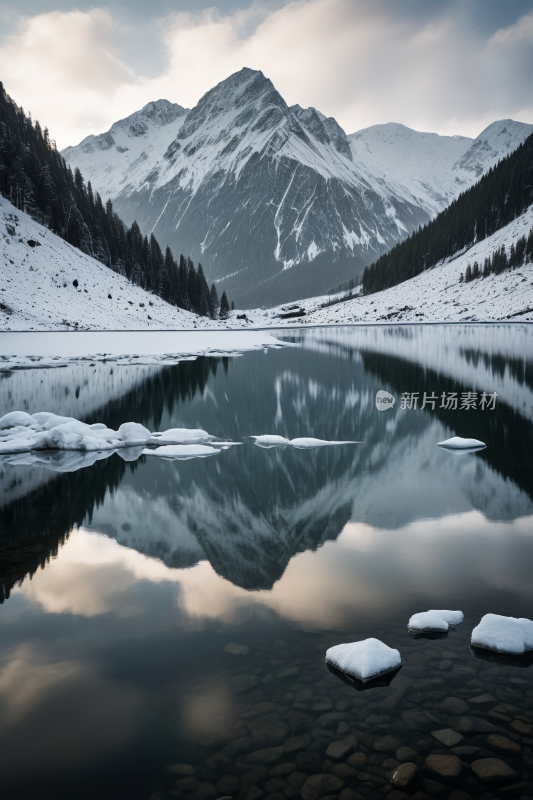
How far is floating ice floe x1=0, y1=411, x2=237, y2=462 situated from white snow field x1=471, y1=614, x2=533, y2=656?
36.3 ft

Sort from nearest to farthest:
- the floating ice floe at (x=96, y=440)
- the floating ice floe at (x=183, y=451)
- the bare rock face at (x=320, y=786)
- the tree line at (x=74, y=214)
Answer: the bare rock face at (x=320, y=786) < the floating ice floe at (x=183, y=451) < the floating ice floe at (x=96, y=440) < the tree line at (x=74, y=214)

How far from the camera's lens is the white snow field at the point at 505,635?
20.6 feet

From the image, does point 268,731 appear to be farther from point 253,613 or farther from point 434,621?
point 434,621

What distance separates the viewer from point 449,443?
17359mm

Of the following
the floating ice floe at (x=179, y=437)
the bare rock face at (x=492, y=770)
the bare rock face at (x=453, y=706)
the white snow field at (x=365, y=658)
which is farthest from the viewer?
the floating ice floe at (x=179, y=437)

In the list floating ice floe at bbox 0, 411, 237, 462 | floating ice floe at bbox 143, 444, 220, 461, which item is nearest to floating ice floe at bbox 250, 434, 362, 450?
floating ice floe at bbox 0, 411, 237, 462

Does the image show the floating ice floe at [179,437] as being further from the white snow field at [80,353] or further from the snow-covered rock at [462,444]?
the white snow field at [80,353]

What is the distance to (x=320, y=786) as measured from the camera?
14.8 ft

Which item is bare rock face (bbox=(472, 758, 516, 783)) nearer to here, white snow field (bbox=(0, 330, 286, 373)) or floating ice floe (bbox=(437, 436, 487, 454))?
floating ice floe (bbox=(437, 436, 487, 454))

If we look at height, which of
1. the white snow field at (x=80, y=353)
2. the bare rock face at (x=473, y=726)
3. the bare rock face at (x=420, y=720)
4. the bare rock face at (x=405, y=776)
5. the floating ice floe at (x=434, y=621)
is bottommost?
the bare rock face at (x=405, y=776)

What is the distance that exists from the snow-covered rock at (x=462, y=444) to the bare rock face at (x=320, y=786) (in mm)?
13763

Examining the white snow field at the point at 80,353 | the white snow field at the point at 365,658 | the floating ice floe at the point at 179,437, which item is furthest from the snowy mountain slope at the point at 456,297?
the white snow field at the point at 365,658

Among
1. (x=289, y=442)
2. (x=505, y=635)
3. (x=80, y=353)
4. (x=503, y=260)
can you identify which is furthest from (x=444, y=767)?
(x=503, y=260)
